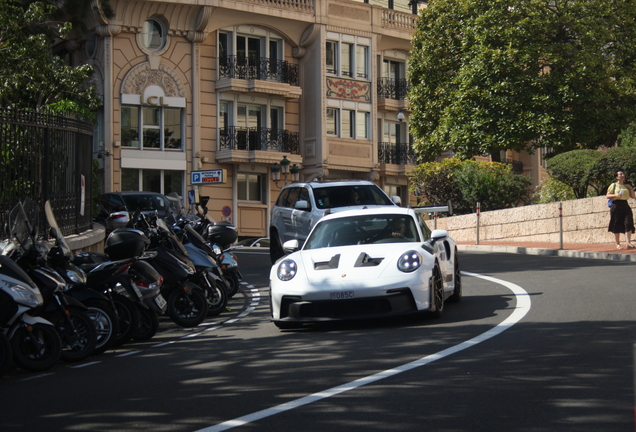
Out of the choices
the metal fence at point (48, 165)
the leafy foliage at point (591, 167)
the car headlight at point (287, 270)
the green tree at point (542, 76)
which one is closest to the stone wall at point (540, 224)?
the leafy foliage at point (591, 167)

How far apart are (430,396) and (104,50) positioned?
3651 centimetres

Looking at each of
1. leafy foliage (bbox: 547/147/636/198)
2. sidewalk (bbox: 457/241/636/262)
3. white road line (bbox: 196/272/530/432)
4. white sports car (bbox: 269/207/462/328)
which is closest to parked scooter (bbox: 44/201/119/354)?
white sports car (bbox: 269/207/462/328)

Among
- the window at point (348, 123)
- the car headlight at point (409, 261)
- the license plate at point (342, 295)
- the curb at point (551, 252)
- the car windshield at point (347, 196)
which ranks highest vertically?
the window at point (348, 123)

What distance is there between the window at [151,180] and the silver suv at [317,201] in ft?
71.3

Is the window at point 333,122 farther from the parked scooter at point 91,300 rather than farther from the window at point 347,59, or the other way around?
the parked scooter at point 91,300

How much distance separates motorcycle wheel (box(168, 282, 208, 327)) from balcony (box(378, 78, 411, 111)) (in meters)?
37.7

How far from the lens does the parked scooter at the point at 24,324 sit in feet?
28.6

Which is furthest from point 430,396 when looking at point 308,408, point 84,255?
point 84,255

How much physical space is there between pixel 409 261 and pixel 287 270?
1408 millimetres

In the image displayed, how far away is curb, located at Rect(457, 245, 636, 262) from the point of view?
886 inches

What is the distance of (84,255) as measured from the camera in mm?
11508

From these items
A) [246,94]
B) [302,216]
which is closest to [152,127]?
[246,94]

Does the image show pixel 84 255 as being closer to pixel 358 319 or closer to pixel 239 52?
pixel 358 319

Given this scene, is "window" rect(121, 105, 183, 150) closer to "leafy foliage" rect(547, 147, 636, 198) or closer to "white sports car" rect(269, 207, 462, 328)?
"leafy foliage" rect(547, 147, 636, 198)
